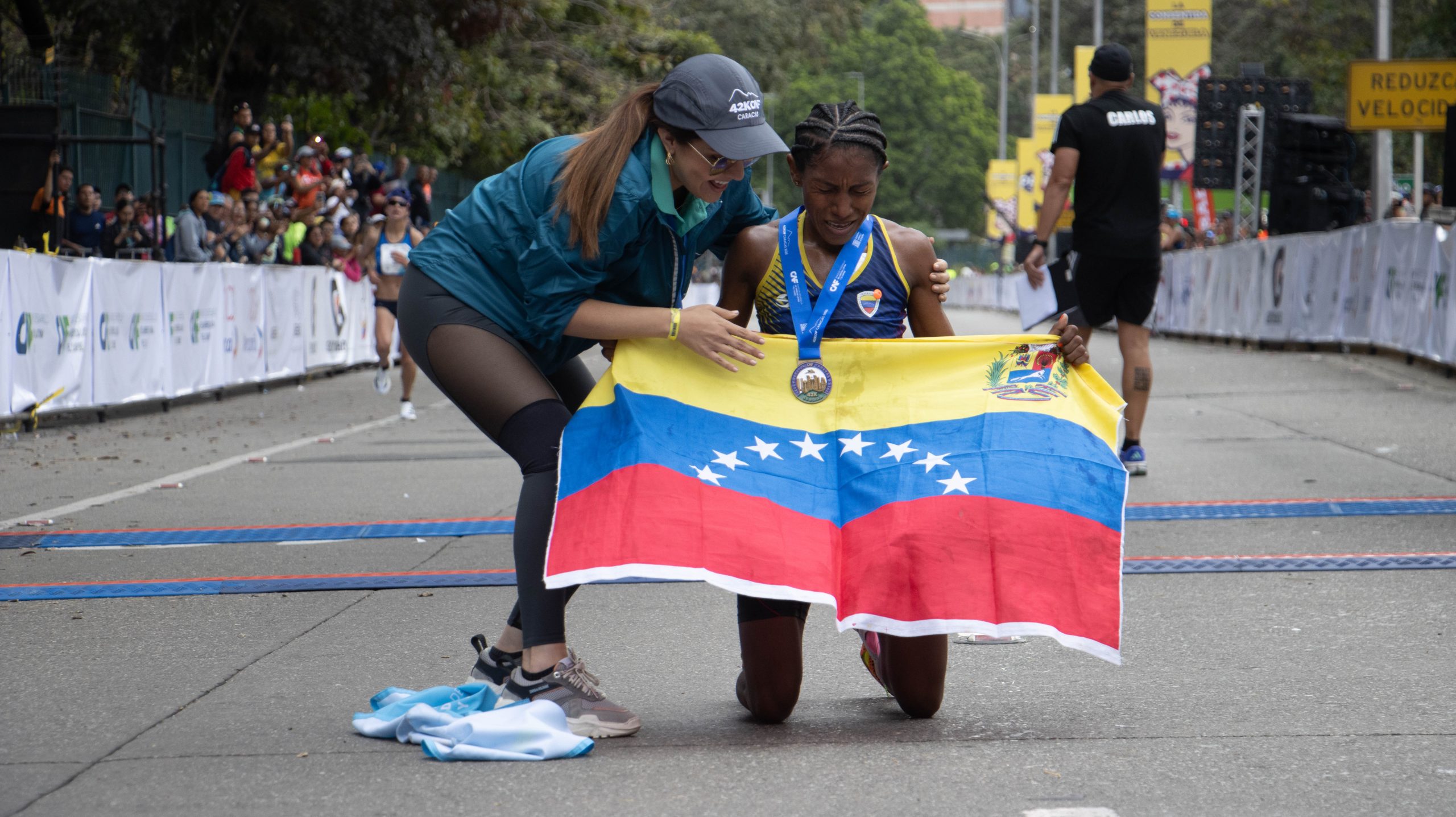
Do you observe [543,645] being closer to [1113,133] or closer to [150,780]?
[150,780]

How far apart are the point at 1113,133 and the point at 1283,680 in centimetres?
504

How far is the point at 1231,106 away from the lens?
2906 centimetres

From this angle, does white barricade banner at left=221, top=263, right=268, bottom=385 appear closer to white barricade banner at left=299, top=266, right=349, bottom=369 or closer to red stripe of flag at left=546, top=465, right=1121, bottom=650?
white barricade banner at left=299, top=266, right=349, bottom=369

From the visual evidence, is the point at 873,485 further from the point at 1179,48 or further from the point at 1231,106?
the point at 1179,48

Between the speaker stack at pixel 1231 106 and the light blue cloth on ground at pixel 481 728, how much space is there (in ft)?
87.7

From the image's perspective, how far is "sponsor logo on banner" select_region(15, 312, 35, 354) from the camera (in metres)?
12.8

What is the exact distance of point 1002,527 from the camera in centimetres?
413

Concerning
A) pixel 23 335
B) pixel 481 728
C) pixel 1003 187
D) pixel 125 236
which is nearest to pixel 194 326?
pixel 125 236

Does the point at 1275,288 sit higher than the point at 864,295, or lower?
lower

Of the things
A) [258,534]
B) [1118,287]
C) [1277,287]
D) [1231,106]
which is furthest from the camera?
[1231,106]

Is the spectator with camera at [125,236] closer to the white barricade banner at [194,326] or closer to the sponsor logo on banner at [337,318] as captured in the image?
the white barricade banner at [194,326]

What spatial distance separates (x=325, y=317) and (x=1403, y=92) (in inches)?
495

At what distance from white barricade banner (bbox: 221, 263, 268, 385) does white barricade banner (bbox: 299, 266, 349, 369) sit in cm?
171

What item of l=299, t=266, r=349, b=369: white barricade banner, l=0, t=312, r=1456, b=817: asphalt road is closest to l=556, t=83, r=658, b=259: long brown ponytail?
l=0, t=312, r=1456, b=817: asphalt road
